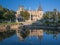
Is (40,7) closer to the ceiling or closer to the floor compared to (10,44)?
closer to the ceiling

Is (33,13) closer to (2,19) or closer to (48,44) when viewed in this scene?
(2,19)

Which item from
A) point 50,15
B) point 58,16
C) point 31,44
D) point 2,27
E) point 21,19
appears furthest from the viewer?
point 21,19

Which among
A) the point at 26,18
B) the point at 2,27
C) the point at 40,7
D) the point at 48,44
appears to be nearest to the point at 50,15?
the point at 26,18

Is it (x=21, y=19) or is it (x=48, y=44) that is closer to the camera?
(x=48, y=44)

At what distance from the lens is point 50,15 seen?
2716 centimetres

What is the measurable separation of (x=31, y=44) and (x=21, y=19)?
72.4 feet

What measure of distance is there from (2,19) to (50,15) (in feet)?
28.0

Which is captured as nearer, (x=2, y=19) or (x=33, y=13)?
(x=2, y=19)

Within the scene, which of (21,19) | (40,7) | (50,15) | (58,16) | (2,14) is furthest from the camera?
(40,7)

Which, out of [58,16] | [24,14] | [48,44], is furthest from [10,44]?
[24,14]

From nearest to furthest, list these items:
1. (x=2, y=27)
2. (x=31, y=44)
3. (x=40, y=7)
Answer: (x=31, y=44) < (x=2, y=27) < (x=40, y=7)

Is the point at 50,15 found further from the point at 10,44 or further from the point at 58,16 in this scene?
the point at 10,44

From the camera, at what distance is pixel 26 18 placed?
89.1 ft

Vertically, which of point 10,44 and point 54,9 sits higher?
point 54,9
